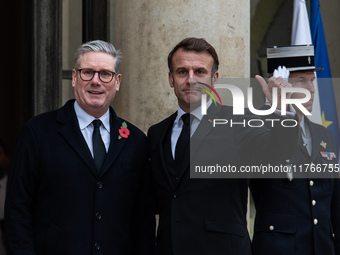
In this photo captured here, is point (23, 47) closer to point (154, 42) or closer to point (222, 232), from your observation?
point (154, 42)

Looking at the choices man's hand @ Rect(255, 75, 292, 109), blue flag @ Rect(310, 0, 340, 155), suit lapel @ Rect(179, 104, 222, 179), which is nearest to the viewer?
man's hand @ Rect(255, 75, 292, 109)

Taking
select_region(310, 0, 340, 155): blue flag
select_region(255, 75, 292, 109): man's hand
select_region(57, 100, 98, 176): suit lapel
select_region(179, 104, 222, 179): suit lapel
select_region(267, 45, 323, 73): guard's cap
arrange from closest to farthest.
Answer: select_region(255, 75, 292, 109): man's hand < select_region(57, 100, 98, 176): suit lapel < select_region(179, 104, 222, 179): suit lapel < select_region(267, 45, 323, 73): guard's cap < select_region(310, 0, 340, 155): blue flag

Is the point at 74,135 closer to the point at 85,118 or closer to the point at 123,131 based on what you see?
the point at 85,118

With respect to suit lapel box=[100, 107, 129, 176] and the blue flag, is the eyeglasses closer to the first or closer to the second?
suit lapel box=[100, 107, 129, 176]

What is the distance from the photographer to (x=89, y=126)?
11.4ft

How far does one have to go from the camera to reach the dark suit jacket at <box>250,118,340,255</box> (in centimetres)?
354

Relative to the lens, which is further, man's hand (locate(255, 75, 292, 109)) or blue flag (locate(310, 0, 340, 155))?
blue flag (locate(310, 0, 340, 155))

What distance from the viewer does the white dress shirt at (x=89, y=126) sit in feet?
11.3

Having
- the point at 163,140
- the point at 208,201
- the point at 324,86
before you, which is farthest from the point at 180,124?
the point at 324,86

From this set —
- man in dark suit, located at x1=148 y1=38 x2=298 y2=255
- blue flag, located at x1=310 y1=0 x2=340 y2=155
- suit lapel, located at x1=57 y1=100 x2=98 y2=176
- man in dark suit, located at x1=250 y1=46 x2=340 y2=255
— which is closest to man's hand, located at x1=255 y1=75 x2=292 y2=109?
man in dark suit, located at x1=148 y1=38 x2=298 y2=255

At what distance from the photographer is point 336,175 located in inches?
150

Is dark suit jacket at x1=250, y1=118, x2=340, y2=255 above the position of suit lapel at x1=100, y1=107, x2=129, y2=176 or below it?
below

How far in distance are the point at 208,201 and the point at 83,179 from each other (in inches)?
27.1

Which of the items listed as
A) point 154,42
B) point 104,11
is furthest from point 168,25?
point 104,11
